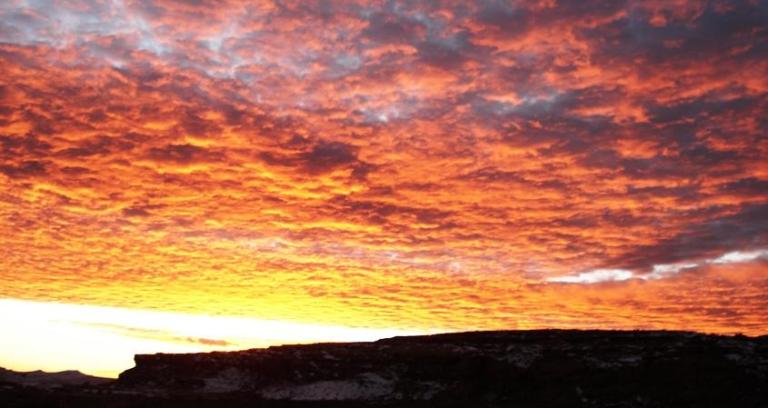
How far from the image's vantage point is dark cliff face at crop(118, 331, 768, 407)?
3356 centimetres

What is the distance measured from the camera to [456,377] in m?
38.7

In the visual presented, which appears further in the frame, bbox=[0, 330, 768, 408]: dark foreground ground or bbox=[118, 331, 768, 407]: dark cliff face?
bbox=[118, 331, 768, 407]: dark cliff face

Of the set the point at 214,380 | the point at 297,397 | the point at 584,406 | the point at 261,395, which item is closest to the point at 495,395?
the point at 584,406

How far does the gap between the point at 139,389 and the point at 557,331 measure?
32.9m

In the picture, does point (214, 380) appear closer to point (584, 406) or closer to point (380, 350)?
point (380, 350)

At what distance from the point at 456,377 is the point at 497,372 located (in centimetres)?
270

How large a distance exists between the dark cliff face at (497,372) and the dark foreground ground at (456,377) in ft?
0.22

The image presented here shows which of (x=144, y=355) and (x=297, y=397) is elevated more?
(x=144, y=355)

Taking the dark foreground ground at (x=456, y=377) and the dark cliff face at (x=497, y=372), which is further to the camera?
the dark cliff face at (x=497, y=372)

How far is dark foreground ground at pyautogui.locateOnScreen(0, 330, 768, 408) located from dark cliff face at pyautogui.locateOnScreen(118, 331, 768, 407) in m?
0.07

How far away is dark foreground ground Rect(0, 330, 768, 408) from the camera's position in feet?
109

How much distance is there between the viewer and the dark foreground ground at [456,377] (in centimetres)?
3328

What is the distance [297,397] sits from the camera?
3734 centimetres

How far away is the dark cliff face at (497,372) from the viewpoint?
110 ft
